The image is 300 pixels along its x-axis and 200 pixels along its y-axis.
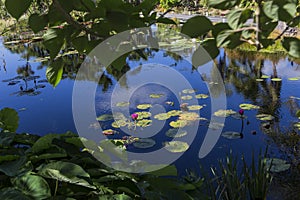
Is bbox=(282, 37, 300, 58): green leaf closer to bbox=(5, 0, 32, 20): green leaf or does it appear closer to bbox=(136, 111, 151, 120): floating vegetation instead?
bbox=(5, 0, 32, 20): green leaf

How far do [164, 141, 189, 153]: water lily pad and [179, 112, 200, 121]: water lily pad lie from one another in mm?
550

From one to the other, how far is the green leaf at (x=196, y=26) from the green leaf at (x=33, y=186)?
18.0 inches

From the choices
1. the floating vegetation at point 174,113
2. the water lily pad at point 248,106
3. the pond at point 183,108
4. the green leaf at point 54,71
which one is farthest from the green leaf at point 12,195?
the water lily pad at point 248,106

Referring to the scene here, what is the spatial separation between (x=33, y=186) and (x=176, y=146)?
2.36 m

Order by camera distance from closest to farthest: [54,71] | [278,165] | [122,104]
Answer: [54,71] < [278,165] < [122,104]

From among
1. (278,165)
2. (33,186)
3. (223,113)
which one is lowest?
(278,165)

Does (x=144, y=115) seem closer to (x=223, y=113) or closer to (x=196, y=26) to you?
(x=223, y=113)

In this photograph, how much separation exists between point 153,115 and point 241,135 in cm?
107

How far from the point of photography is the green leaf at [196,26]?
30cm

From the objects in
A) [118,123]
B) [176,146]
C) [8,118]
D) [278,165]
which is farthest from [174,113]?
[8,118]

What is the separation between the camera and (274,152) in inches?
109

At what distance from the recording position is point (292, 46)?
27 centimetres

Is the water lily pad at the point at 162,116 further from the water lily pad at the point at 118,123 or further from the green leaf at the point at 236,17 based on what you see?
the green leaf at the point at 236,17

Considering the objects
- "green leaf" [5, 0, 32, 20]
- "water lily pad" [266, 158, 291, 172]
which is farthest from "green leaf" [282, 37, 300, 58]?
"water lily pad" [266, 158, 291, 172]
